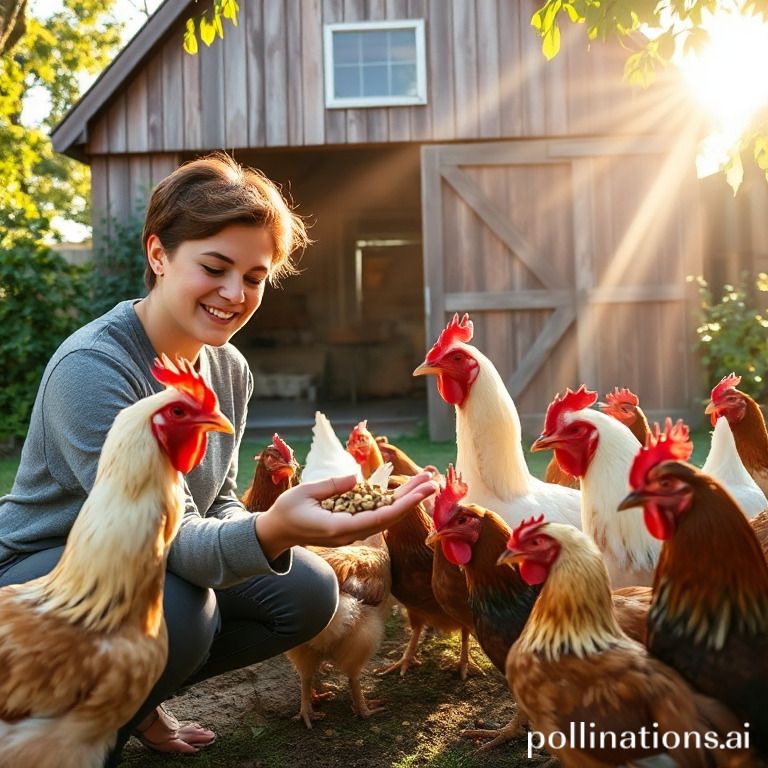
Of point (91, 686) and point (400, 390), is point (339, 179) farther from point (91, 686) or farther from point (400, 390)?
point (91, 686)

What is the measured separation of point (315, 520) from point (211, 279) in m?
0.88

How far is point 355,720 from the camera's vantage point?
3250 mm

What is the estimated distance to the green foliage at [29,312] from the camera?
9.85 meters

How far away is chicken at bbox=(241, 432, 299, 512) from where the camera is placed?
406 centimetres

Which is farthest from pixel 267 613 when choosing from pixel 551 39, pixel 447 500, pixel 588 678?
pixel 551 39

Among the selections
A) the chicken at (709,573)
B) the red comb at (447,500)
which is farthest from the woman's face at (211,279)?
the chicken at (709,573)

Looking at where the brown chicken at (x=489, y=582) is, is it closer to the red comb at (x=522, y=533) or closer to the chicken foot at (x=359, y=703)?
the red comb at (x=522, y=533)

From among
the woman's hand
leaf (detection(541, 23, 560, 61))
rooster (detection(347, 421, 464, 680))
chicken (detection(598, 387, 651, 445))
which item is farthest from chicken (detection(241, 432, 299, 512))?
leaf (detection(541, 23, 560, 61))

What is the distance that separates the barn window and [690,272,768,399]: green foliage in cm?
440

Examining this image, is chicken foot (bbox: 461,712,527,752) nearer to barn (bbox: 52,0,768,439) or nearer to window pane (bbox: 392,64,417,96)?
barn (bbox: 52,0,768,439)

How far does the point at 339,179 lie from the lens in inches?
581

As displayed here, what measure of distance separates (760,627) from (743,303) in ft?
29.5

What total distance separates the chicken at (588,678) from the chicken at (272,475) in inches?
73.3

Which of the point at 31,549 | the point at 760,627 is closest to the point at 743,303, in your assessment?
the point at 760,627
